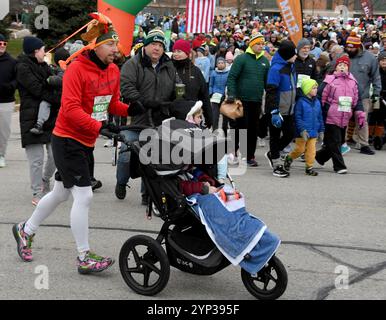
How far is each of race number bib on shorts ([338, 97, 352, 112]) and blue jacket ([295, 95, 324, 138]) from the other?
1.79ft

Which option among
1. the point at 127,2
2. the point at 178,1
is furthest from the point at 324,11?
the point at 127,2

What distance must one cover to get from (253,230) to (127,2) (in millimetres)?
8838

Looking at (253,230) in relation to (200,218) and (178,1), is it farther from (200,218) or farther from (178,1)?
(178,1)

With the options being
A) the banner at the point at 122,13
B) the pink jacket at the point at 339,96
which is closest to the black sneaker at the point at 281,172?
the pink jacket at the point at 339,96

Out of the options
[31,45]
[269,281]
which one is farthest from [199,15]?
[269,281]

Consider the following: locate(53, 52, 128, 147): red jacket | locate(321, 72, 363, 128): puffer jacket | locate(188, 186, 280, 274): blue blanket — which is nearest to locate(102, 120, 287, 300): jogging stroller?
locate(188, 186, 280, 274): blue blanket

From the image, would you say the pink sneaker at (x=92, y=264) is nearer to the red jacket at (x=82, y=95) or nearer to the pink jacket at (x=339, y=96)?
the red jacket at (x=82, y=95)

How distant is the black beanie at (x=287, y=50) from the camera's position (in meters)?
9.73

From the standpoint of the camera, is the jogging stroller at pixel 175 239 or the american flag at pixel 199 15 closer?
the jogging stroller at pixel 175 239

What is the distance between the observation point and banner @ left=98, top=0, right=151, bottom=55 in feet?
42.2

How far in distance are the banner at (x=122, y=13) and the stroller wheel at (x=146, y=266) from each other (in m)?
8.22

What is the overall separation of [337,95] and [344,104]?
17 cm

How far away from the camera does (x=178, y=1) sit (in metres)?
56.7

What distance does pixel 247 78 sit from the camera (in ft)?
34.3
